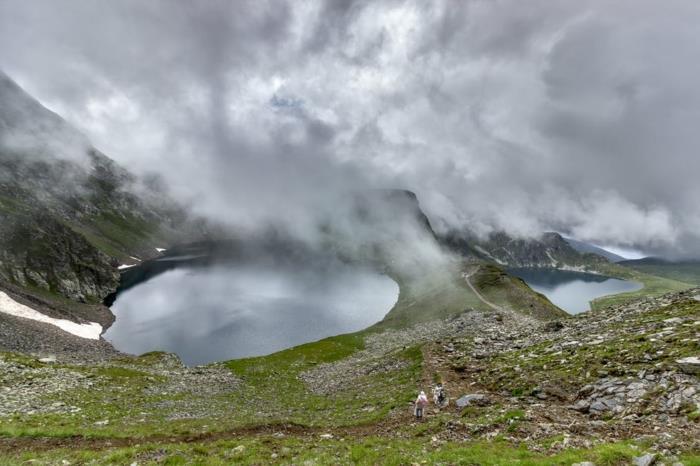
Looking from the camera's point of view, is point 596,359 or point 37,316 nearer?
point 596,359

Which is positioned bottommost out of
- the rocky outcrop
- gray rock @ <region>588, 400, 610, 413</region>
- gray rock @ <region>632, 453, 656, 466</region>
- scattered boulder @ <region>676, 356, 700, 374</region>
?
gray rock @ <region>632, 453, 656, 466</region>

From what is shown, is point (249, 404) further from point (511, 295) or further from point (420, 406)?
point (511, 295)

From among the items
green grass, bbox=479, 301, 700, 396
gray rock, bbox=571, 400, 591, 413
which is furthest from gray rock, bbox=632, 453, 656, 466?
green grass, bbox=479, 301, 700, 396

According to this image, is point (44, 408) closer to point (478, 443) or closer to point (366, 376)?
point (366, 376)

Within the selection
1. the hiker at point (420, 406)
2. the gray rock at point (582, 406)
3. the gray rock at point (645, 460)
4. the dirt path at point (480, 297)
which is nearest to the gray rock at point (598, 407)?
the gray rock at point (582, 406)

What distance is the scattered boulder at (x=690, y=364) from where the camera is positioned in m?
19.7

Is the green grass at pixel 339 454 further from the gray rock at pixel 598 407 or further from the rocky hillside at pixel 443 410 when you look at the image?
the gray rock at pixel 598 407

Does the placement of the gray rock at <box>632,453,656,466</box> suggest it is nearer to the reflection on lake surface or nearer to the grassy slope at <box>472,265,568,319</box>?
the grassy slope at <box>472,265,568,319</box>

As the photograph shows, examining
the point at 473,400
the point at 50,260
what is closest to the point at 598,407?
the point at 473,400

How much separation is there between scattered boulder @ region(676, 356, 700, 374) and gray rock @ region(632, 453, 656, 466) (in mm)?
10178

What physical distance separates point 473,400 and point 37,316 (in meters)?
128

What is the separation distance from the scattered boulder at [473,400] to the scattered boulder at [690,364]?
425 inches

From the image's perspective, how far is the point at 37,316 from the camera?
10606cm

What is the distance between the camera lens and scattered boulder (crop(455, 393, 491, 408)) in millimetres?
24822
